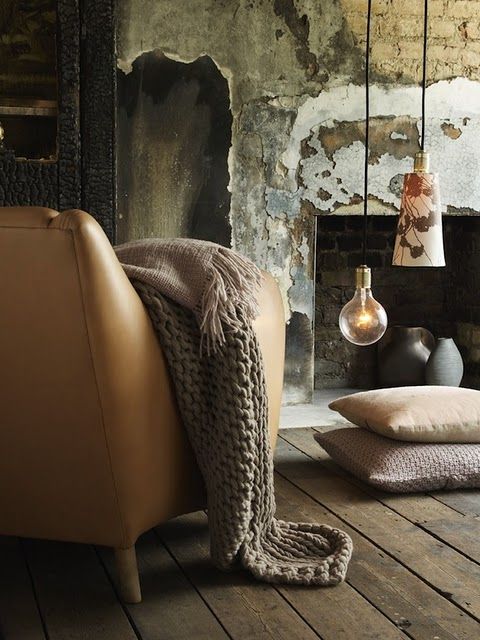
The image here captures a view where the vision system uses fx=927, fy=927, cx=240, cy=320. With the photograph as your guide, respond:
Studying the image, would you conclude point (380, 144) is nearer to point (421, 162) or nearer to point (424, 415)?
point (421, 162)

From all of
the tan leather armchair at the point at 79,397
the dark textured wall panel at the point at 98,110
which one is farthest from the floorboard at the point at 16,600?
the dark textured wall panel at the point at 98,110

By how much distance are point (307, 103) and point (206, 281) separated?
2.44 m

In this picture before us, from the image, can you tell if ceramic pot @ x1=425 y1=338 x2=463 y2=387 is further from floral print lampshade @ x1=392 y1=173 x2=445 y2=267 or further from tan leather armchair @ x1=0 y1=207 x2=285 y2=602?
tan leather armchair @ x1=0 y1=207 x2=285 y2=602

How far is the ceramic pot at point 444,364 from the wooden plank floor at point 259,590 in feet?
5.63

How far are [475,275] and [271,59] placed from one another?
1.56 m

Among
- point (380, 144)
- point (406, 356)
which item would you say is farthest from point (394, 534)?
point (380, 144)

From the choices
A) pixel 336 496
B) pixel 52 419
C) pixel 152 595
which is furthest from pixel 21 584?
pixel 336 496

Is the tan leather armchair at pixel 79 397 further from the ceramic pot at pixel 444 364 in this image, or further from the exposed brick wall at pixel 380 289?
the exposed brick wall at pixel 380 289

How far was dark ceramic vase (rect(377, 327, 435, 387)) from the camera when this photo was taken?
4613mm

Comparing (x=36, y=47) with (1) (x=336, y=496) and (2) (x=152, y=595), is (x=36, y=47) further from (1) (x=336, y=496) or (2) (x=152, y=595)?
(2) (x=152, y=595)

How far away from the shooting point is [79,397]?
1.96 metres

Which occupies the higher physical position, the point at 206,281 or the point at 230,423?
the point at 206,281

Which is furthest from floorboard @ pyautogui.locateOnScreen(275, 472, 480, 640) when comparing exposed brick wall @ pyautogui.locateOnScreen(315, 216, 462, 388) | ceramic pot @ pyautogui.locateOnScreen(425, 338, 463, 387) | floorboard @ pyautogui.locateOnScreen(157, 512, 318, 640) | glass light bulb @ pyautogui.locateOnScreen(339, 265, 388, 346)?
exposed brick wall @ pyautogui.locateOnScreen(315, 216, 462, 388)

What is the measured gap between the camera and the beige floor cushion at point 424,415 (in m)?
2.95
